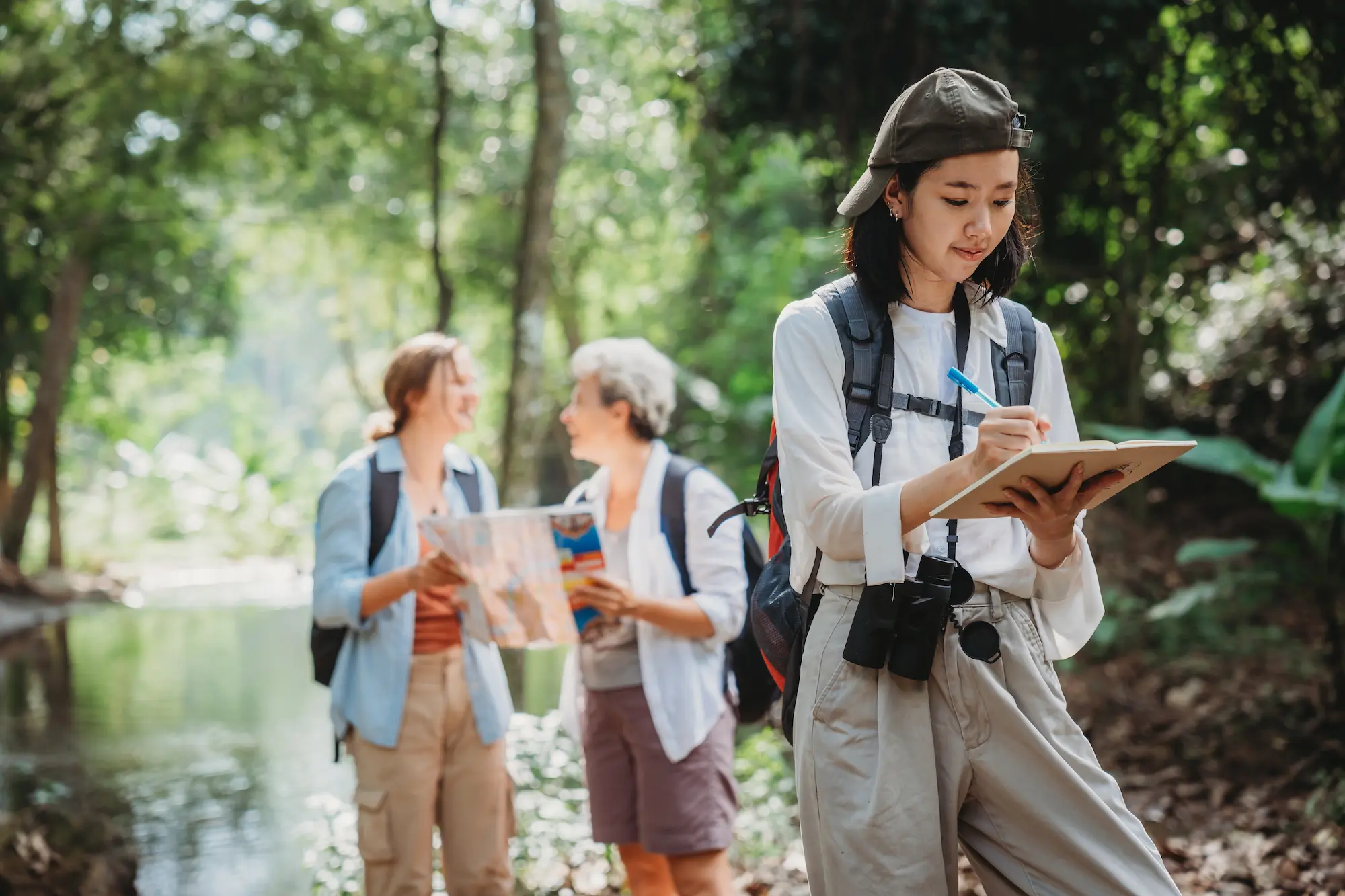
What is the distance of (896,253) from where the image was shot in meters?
2.36

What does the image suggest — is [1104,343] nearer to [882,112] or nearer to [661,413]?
[882,112]

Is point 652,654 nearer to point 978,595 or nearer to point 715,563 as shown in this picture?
point 715,563

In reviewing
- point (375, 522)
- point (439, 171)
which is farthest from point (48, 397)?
point (375, 522)

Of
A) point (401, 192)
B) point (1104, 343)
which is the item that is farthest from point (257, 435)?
point (1104, 343)

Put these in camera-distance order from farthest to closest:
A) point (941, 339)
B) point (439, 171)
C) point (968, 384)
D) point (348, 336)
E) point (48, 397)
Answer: point (348, 336) → point (48, 397) → point (439, 171) → point (941, 339) → point (968, 384)

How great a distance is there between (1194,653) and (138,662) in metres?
10.9

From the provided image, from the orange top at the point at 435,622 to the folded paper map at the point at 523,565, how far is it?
0.19 meters

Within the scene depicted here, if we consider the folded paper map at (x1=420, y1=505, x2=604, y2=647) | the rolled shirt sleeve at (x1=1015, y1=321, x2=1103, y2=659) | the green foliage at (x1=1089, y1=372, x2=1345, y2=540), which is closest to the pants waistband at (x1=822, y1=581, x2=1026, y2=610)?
the rolled shirt sleeve at (x1=1015, y1=321, x2=1103, y2=659)

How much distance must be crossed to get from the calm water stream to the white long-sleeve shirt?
4.70 metres

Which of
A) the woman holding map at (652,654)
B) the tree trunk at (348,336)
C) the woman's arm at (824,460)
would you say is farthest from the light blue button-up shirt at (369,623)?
the tree trunk at (348,336)

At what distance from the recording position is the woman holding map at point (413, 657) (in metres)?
4.00

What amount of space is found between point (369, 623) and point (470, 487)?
1.96ft

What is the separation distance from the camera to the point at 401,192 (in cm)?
1568

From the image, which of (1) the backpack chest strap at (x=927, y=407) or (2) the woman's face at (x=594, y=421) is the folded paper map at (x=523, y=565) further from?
(1) the backpack chest strap at (x=927, y=407)
